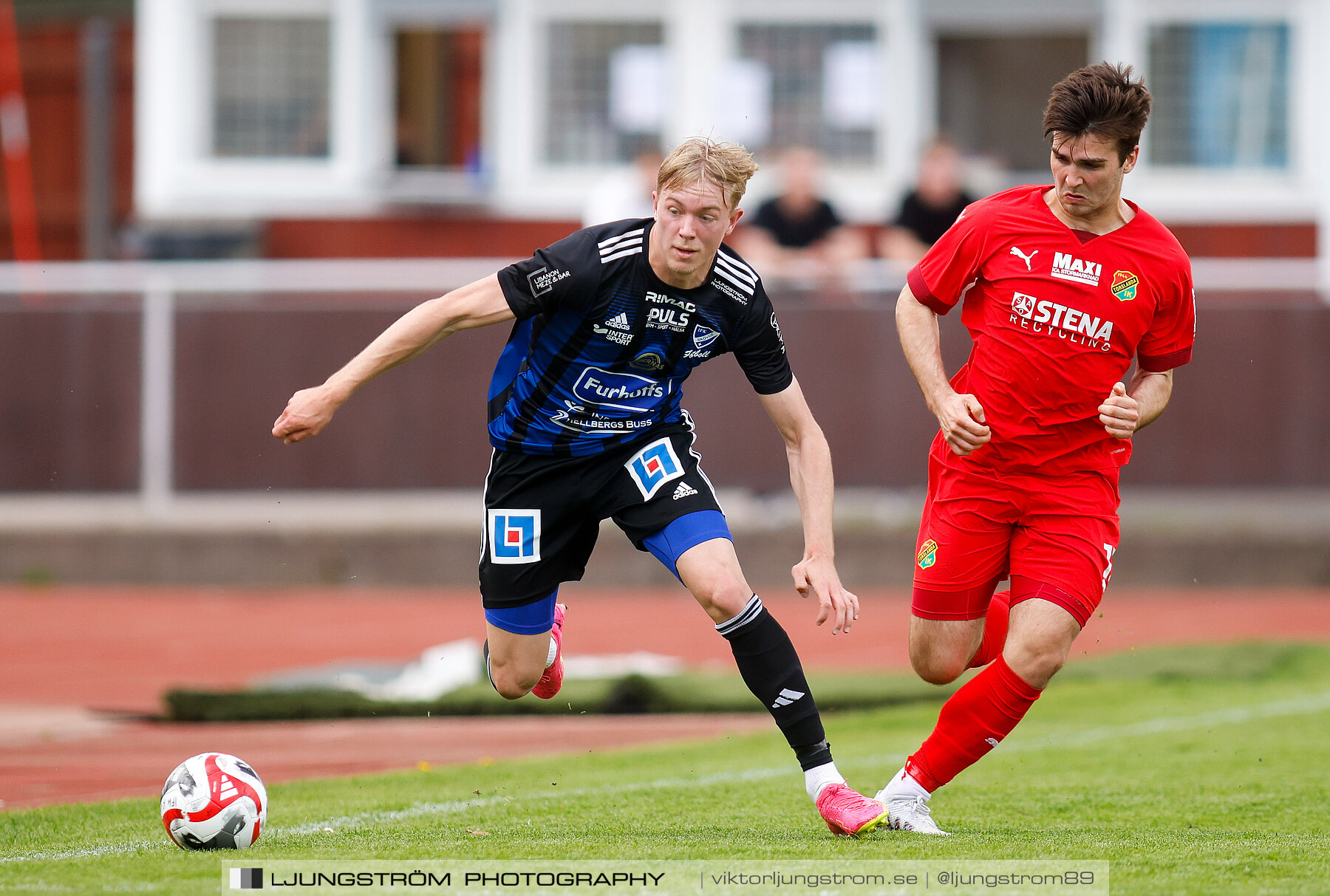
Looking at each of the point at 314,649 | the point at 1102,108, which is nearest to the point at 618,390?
the point at 1102,108

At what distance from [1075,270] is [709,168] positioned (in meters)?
1.30

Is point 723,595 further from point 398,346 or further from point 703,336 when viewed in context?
point 398,346

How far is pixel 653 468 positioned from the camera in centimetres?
595

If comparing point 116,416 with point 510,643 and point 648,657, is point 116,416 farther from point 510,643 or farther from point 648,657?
point 510,643

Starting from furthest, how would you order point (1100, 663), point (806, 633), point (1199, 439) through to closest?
point (1199, 439), point (806, 633), point (1100, 663)

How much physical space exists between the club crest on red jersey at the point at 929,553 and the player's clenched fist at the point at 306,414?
7.04ft

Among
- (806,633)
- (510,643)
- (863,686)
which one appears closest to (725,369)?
(806,633)

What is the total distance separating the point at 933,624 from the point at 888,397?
7.69m

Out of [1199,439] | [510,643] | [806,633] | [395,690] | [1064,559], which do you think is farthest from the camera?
[1199,439]

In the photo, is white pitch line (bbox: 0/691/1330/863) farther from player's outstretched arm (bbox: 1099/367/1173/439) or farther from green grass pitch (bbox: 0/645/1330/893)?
player's outstretched arm (bbox: 1099/367/1173/439)

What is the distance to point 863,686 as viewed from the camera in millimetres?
9578

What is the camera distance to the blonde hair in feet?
17.8

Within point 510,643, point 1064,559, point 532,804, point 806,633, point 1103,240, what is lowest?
point 806,633

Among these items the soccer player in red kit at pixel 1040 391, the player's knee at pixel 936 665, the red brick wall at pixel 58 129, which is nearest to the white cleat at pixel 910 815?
the soccer player in red kit at pixel 1040 391
